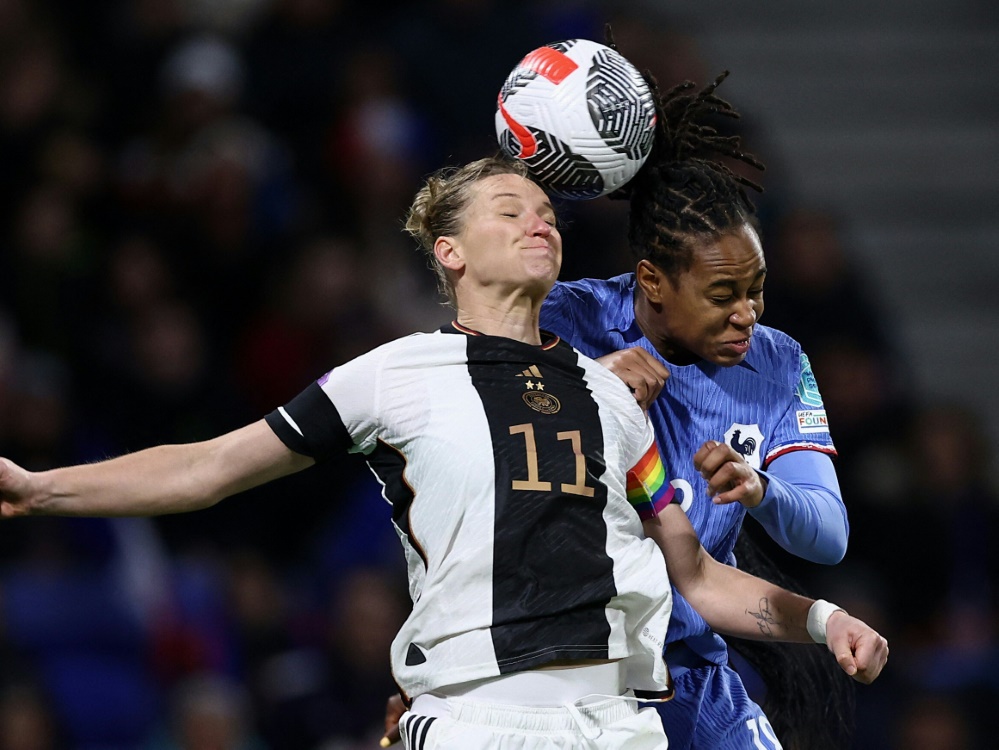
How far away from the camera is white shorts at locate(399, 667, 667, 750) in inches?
112

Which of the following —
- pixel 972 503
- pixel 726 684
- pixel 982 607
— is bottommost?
pixel 982 607

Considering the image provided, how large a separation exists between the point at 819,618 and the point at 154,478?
54.2 inches

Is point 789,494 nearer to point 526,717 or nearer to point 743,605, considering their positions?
point 743,605

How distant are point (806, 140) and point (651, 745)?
6.84 metres

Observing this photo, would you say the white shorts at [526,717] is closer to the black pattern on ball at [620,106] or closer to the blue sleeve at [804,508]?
the blue sleeve at [804,508]

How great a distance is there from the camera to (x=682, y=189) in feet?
11.1

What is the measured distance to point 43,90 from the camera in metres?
7.07

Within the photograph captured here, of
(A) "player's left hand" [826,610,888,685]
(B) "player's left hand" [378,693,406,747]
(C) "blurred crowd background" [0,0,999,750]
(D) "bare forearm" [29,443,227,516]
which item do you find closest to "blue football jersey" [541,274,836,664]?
(A) "player's left hand" [826,610,888,685]

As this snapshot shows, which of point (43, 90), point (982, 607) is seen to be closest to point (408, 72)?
point (43, 90)

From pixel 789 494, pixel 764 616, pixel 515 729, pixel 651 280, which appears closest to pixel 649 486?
pixel 789 494

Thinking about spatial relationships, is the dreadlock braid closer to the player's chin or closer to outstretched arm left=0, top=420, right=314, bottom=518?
the player's chin

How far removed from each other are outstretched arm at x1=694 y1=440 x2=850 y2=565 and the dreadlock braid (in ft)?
1.74

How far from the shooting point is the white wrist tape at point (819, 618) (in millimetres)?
3092

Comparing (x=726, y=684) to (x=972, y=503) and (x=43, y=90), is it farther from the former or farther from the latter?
(x=43, y=90)
